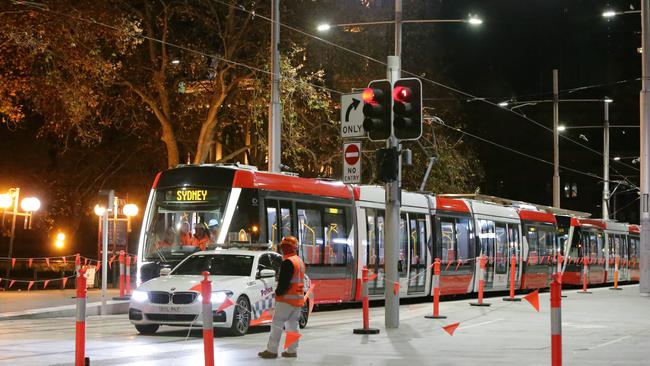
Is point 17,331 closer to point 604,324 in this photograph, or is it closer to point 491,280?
point 604,324

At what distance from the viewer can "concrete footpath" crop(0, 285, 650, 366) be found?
13.0 metres

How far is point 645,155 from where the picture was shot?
98.0ft

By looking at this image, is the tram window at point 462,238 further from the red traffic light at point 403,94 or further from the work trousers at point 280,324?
the work trousers at point 280,324

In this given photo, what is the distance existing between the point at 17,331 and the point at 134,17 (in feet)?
50.4

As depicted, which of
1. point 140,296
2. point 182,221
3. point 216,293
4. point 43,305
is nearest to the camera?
point 216,293

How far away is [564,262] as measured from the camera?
128 ft

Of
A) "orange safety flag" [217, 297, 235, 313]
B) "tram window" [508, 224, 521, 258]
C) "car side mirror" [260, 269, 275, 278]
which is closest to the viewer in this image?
"orange safety flag" [217, 297, 235, 313]

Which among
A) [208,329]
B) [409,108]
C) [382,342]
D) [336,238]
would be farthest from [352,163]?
[208,329]

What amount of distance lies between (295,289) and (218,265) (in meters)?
4.87

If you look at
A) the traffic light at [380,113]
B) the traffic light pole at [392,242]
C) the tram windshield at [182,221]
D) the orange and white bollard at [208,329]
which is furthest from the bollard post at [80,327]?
the tram windshield at [182,221]

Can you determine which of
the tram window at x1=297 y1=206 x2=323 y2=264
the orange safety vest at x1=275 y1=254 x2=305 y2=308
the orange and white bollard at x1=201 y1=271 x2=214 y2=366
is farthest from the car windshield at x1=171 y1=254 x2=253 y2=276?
the orange and white bollard at x1=201 y1=271 x2=214 y2=366

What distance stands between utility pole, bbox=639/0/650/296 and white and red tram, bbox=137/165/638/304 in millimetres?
4952

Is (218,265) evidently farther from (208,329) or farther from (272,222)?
(208,329)

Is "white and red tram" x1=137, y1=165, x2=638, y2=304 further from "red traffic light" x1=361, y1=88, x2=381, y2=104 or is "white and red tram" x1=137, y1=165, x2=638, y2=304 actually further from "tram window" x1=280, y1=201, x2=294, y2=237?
"red traffic light" x1=361, y1=88, x2=381, y2=104
